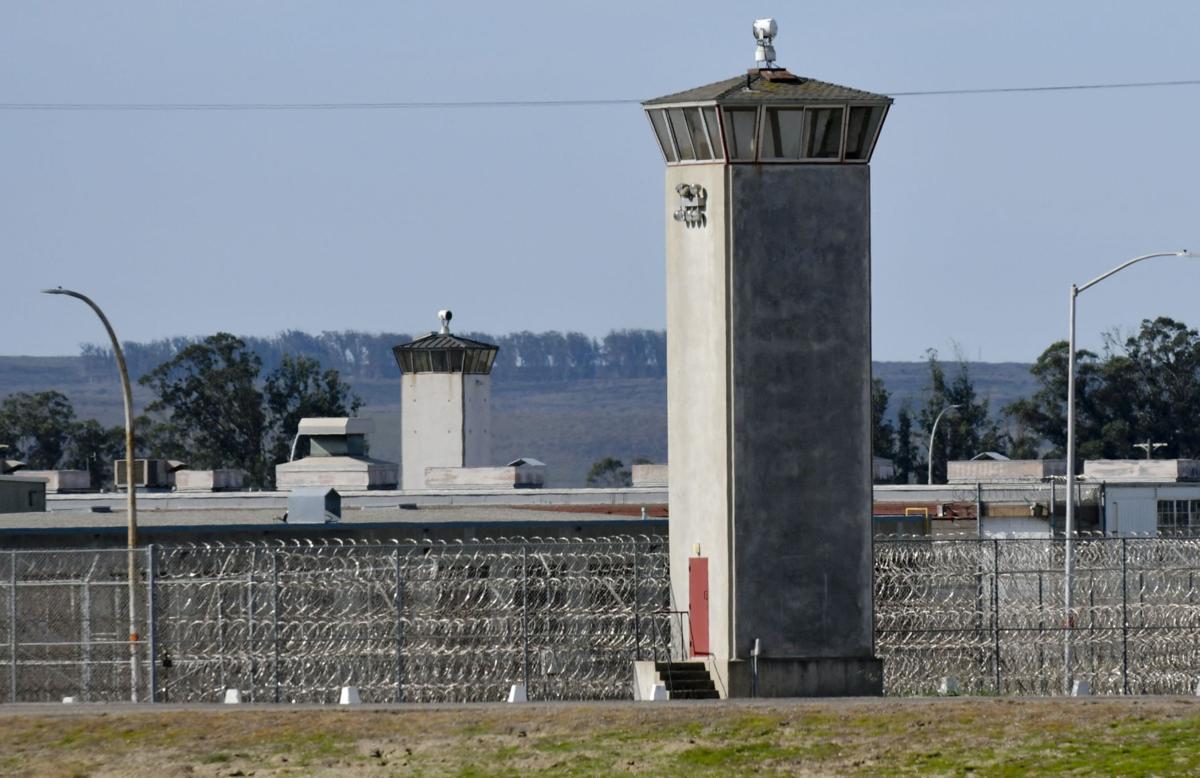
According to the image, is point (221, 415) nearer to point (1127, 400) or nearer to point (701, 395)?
point (1127, 400)

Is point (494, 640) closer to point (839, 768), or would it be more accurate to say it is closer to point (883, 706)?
point (883, 706)

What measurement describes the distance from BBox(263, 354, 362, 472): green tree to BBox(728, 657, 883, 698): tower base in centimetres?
11164

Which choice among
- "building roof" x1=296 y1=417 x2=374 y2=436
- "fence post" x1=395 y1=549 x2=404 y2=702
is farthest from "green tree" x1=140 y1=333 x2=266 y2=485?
"fence post" x1=395 y1=549 x2=404 y2=702

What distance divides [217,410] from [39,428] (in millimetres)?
14587

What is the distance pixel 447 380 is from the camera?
82.9 meters

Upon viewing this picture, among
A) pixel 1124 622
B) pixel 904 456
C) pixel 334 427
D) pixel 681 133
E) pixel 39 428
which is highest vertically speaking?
pixel 681 133

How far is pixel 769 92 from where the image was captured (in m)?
35.9

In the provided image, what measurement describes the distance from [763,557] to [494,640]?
710 centimetres

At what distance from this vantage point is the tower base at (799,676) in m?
35.2

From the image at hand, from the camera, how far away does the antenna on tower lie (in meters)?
37.3

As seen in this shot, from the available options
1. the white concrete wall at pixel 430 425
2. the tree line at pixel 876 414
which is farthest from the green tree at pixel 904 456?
the white concrete wall at pixel 430 425

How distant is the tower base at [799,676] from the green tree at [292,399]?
366 feet

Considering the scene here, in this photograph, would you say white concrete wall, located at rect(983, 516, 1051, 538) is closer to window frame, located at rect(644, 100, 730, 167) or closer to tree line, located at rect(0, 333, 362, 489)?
window frame, located at rect(644, 100, 730, 167)

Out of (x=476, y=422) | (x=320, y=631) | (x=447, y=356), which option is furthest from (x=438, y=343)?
(x=320, y=631)
